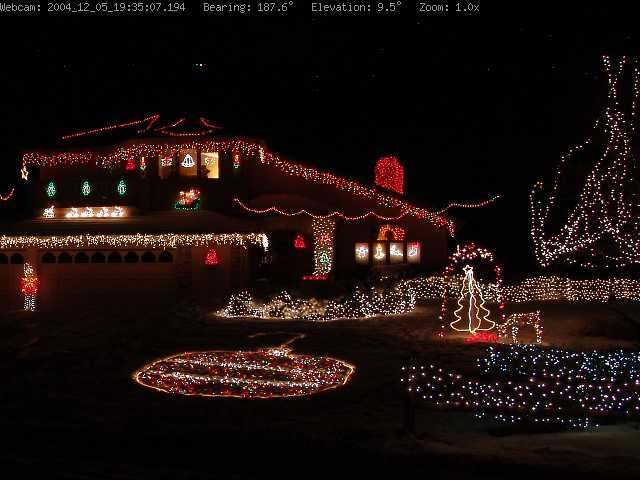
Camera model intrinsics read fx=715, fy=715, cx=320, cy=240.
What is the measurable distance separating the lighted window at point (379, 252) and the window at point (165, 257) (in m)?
7.51

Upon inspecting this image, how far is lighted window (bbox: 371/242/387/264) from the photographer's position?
86.9 feet

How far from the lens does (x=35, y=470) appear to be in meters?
6.94

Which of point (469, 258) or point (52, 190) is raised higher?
point (52, 190)

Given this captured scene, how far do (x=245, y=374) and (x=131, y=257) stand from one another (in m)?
12.4

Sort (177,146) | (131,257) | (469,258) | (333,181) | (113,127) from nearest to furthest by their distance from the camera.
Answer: (469,258), (131,257), (177,146), (333,181), (113,127)

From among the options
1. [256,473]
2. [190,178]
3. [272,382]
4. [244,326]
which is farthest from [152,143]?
[256,473]

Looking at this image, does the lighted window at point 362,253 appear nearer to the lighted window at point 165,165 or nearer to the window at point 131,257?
the lighted window at point 165,165

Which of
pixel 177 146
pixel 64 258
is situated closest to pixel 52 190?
pixel 64 258

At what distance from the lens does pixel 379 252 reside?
26.6 metres

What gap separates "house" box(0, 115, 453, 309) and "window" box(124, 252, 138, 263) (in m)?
0.03

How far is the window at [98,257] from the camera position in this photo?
77.8ft

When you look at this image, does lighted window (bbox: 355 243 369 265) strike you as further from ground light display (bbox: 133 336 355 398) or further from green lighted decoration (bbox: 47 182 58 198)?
ground light display (bbox: 133 336 355 398)

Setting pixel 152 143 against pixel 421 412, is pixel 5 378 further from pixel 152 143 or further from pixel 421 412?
pixel 152 143

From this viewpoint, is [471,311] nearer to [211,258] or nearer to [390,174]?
[211,258]
